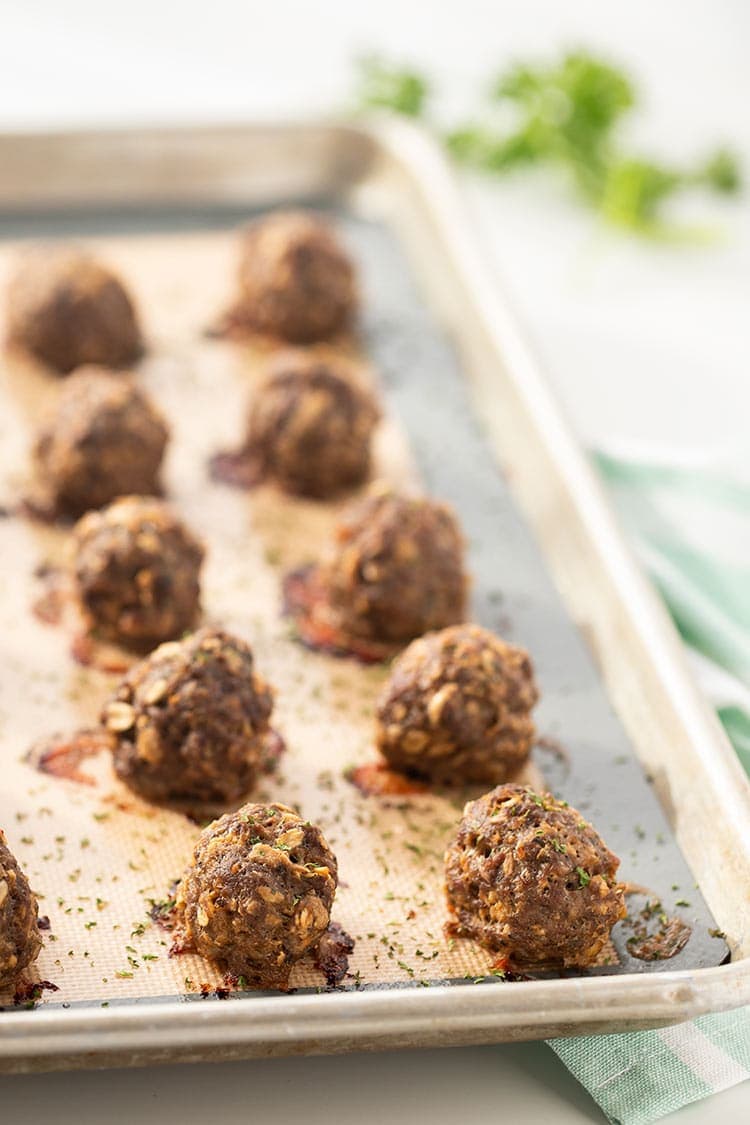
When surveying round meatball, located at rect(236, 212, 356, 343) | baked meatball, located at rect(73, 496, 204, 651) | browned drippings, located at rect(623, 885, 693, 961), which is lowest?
browned drippings, located at rect(623, 885, 693, 961)

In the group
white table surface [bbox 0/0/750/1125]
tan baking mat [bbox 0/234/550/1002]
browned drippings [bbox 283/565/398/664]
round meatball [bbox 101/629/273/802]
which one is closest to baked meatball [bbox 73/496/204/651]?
tan baking mat [bbox 0/234/550/1002]

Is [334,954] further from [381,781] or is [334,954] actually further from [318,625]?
[318,625]

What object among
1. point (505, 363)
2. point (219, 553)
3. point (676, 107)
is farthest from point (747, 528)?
point (676, 107)

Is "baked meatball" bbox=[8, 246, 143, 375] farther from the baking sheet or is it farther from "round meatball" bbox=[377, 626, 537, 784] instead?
"round meatball" bbox=[377, 626, 537, 784]

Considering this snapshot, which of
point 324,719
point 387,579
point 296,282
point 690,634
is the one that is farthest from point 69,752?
point 296,282

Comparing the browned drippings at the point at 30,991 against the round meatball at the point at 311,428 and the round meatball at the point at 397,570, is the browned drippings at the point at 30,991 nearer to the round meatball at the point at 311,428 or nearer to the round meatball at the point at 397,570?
the round meatball at the point at 397,570

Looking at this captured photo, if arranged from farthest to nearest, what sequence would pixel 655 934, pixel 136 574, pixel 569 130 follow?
1. pixel 569 130
2. pixel 136 574
3. pixel 655 934

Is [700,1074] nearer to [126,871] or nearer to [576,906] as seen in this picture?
[576,906]
